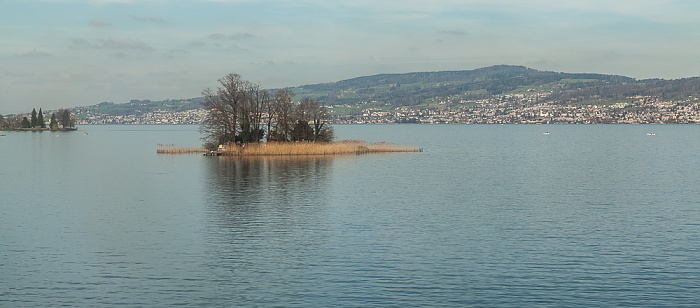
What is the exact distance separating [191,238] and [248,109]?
67.3m

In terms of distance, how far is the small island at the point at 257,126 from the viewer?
10162 centimetres

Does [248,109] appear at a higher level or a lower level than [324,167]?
higher

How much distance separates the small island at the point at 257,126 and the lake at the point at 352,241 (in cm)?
3047

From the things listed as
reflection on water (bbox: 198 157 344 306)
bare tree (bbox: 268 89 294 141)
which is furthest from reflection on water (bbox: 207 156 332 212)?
bare tree (bbox: 268 89 294 141)

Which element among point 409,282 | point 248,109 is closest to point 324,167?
point 248,109

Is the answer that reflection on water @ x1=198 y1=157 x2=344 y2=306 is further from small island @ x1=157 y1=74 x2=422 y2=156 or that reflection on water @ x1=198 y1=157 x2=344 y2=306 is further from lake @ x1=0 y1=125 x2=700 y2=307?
small island @ x1=157 y1=74 x2=422 y2=156

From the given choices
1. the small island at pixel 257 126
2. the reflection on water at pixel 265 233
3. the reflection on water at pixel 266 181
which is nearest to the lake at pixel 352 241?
the reflection on water at pixel 265 233

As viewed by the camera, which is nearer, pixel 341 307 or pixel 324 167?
pixel 341 307

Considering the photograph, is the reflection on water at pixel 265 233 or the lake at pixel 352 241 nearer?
the lake at pixel 352 241

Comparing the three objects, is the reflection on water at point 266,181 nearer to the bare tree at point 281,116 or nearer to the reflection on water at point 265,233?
the reflection on water at point 265,233

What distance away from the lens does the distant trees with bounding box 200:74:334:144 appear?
4067 inches

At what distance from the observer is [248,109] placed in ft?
346

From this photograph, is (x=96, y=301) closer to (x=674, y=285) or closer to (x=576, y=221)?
(x=674, y=285)

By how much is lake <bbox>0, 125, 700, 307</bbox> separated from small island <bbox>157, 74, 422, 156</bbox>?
30472 millimetres
